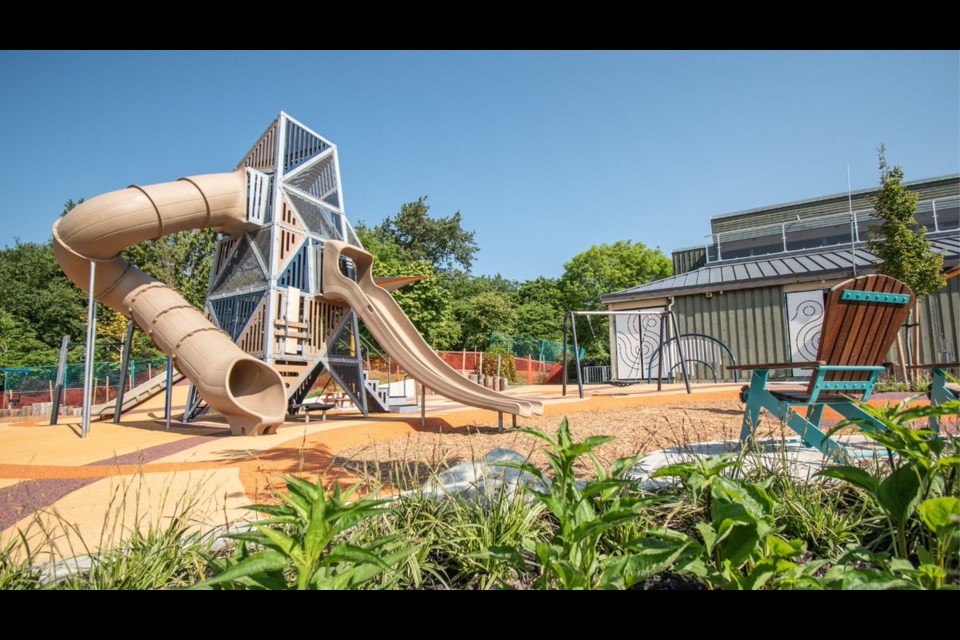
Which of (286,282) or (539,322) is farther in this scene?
(539,322)

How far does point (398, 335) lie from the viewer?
25.4 feet

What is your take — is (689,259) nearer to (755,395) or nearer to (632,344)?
(632,344)

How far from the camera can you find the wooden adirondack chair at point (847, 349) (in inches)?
144

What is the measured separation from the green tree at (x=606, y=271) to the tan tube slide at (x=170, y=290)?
30.4 m

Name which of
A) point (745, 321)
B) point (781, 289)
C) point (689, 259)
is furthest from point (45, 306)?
point (781, 289)

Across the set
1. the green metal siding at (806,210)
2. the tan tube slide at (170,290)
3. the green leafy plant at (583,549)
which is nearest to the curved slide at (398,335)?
the tan tube slide at (170,290)

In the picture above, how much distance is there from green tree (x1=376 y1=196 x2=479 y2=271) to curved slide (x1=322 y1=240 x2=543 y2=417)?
110 feet

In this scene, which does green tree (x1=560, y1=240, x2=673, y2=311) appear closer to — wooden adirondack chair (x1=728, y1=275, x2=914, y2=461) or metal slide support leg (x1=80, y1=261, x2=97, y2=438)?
metal slide support leg (x1=80, y1=261, x2=97, y2=438)

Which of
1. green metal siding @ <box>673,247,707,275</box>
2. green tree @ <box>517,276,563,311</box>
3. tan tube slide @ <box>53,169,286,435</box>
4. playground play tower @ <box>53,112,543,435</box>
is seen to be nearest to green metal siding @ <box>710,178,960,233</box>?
green metal siding @ <box>673,247,707,275</box>

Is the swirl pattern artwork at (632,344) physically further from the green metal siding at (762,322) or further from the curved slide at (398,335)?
the curved slide at (398,335)

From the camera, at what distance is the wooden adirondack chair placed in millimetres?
3660

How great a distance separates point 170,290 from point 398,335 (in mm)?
3776
